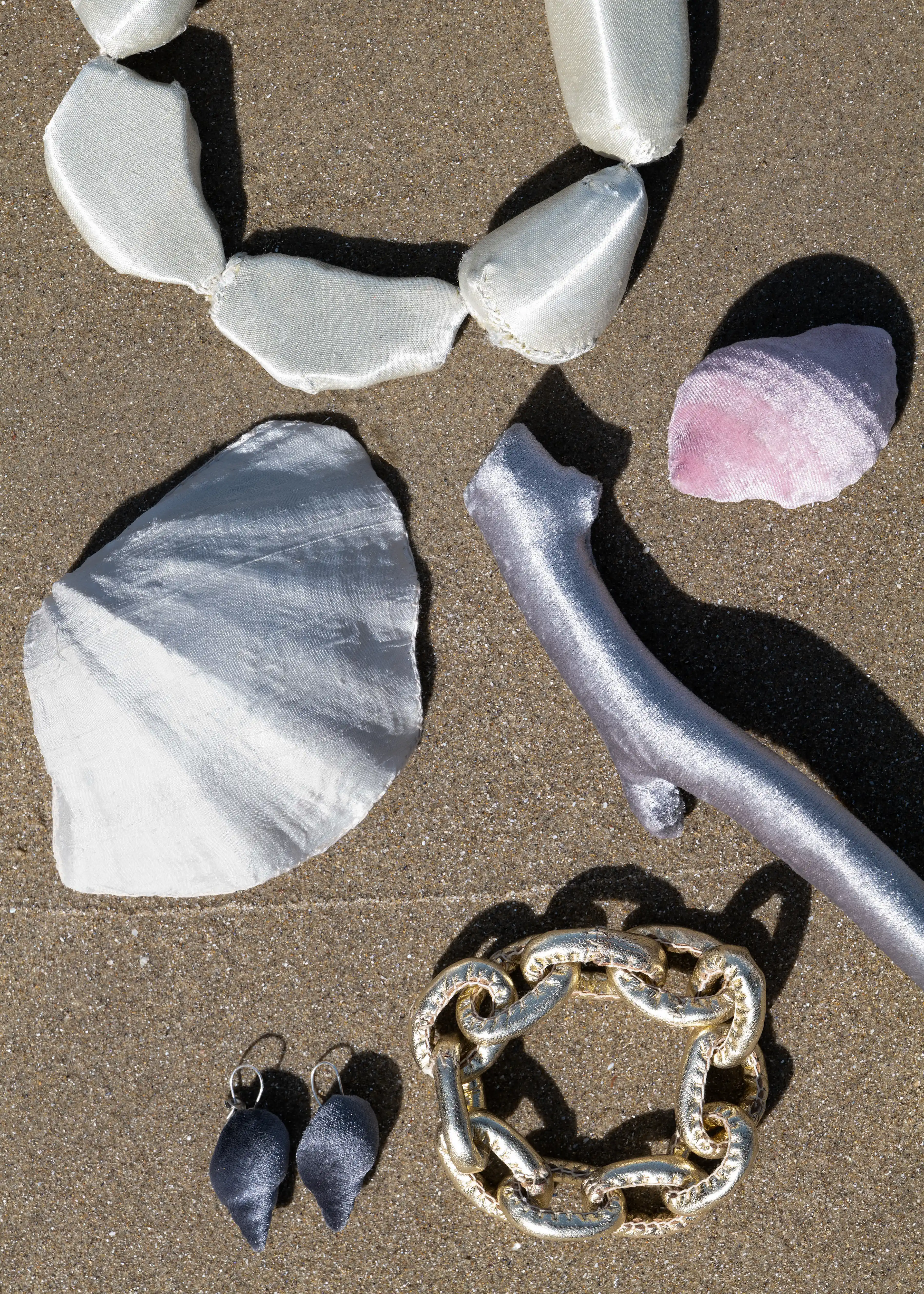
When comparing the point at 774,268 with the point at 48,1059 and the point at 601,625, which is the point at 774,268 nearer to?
the point at 601,625

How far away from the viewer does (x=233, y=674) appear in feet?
3.03

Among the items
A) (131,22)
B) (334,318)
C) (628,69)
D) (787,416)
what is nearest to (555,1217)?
(787,416)

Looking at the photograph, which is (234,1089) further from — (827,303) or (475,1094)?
(827,303)

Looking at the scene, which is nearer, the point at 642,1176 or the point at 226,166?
the point at 642,1176

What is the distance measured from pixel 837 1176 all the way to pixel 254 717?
2.67 feet

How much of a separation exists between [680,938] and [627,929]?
7 centimetres

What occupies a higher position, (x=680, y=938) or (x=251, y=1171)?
(x=680, y=938)

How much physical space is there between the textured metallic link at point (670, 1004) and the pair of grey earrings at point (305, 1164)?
1.04 ft

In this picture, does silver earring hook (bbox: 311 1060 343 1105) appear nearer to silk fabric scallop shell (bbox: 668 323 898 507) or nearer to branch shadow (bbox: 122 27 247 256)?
silk fabric scallop shell (bbox: 668 323 898 507)

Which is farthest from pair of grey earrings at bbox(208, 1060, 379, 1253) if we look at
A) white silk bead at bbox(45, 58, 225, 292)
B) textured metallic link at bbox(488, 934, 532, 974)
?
white silk bead at bbox(45, 58, 225, 292)

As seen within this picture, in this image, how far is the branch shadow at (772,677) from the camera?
3.31 ft

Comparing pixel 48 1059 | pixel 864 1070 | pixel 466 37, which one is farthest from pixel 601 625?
pixel 48 1059

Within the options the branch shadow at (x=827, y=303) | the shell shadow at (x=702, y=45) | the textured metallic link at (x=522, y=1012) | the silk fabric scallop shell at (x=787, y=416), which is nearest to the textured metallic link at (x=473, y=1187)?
the textured metallic link at (x=522, y=1012)

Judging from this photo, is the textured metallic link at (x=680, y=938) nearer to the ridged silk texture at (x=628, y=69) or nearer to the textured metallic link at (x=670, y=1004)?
the textured metallic link at (x=670, y=1004)
